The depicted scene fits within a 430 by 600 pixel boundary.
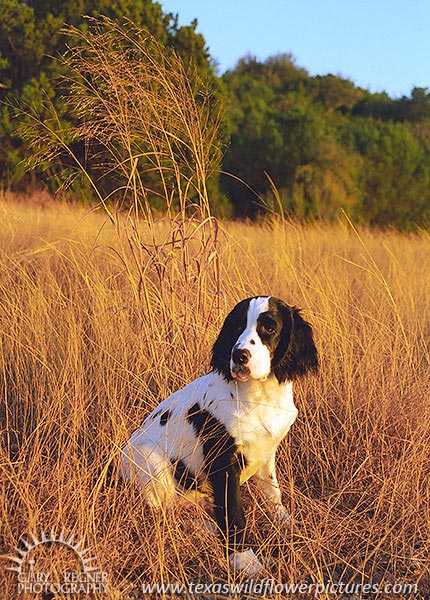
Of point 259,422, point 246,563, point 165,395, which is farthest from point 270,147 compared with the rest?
point 246,563

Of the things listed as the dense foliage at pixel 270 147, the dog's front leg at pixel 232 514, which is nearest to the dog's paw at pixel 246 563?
the dog's front leg at pixel 232 514

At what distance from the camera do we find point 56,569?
7.12ft

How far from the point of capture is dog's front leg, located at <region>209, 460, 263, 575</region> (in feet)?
7.75

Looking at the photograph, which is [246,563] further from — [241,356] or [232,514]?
[241,356]

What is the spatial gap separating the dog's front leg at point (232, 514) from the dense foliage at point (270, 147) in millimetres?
8822

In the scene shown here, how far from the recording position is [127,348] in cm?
343

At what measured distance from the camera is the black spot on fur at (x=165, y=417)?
2.62 m

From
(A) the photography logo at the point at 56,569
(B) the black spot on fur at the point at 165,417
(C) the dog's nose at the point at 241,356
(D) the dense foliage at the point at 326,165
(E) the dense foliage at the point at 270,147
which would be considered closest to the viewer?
(A) the photography logo at the point at 56,569

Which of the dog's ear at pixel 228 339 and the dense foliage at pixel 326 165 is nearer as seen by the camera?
the dog's ear at pixel 228 339

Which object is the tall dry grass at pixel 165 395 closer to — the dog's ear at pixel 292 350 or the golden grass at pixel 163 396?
the golden grass at pixel 163 396

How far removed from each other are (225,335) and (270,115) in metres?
14.3

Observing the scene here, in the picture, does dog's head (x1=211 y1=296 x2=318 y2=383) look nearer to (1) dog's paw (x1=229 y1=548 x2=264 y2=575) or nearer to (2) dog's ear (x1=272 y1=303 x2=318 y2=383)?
(2) dog's ear (x1=272 y1=303 x2=318 y2=383)

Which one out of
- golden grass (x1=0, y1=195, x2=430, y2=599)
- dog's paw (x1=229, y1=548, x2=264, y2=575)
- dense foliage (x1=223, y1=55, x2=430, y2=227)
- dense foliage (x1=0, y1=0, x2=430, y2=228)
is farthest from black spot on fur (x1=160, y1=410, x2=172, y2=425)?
dense foliage (x1=223, y1=55, x2=430, y2=227)

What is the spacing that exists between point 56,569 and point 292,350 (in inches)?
39.9
